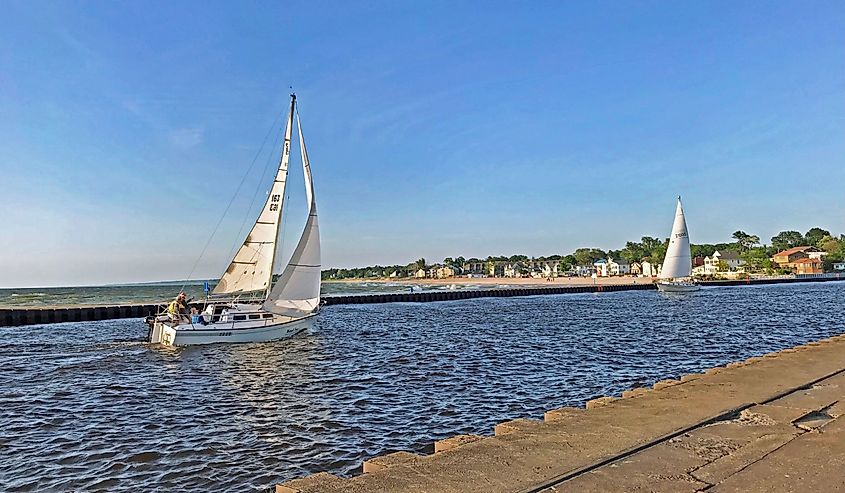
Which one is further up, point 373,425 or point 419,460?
point 419,460

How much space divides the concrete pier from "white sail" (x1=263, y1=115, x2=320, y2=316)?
69.9 feet

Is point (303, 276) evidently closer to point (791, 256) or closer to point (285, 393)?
point (285, 393)

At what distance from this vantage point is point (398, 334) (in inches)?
1271

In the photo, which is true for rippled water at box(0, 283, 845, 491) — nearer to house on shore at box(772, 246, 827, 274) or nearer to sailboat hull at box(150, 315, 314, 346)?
sailboat hull at box(150, 315, 314, 346)

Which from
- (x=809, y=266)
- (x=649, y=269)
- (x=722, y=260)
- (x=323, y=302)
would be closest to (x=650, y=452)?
(x=323, y=302)

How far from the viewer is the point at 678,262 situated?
84.3 metres

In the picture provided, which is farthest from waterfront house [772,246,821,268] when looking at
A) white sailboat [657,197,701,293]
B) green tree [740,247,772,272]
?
white sailboat [657,197,701,293]

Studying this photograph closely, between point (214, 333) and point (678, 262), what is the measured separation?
73.9 m


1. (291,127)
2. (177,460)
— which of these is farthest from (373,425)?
(291,127)

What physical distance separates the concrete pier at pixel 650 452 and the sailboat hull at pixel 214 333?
2049 cm

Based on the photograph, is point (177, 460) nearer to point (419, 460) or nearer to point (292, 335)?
point (419, 460)

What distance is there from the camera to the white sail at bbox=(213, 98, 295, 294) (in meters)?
31.2

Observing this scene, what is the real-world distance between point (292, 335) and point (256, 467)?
20.5 meters

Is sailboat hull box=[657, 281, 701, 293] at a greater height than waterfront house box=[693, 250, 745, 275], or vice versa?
waterfront house box=[693, 250, 745, 275]
